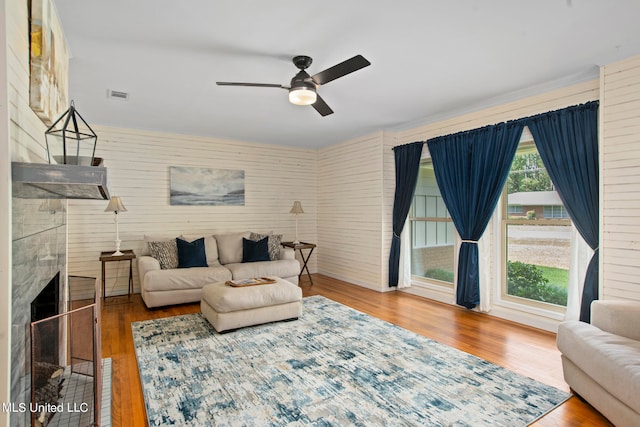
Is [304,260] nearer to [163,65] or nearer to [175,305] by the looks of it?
[175,305]

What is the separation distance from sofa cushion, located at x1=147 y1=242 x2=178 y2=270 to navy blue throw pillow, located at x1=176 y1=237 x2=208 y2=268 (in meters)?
0.07

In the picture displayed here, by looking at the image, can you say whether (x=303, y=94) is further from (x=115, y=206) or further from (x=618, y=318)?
(x=115, y=206)

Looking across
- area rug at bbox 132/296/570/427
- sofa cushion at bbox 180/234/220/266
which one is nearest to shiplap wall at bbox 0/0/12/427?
area rug at bbox 132/296/570/427

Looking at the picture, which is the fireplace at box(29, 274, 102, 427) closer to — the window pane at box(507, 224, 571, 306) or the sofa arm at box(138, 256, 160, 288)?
the sofa arm at box(138, 256, 160, 288)

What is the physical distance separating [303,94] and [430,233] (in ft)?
10.4


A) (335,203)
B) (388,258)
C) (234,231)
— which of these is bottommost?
(388,258)

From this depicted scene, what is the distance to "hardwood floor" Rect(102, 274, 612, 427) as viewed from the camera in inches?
87.1

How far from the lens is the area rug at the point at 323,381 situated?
2115mm

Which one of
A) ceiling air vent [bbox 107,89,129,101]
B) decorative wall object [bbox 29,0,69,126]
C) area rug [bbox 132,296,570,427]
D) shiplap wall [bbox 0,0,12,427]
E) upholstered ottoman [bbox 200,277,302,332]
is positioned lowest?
area rug [bbox 132,296,570,427]

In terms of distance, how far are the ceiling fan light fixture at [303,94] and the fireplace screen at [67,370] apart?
2.11m

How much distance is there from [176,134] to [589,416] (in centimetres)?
592

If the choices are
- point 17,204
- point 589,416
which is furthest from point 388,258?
point 17,204

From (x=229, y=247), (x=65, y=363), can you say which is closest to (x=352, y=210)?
(x=229, y=247)

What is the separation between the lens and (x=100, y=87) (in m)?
3.53
